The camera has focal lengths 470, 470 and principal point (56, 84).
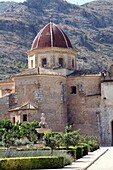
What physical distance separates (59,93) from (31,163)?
29741 millimetres

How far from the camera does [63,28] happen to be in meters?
166

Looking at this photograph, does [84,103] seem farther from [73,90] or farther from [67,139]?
[67,139]

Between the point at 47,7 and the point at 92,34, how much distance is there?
3214 cm

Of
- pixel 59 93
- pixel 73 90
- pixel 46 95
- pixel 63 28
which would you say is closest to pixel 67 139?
pixel 46 95

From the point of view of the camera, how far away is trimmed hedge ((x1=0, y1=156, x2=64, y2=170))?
71.9 feet

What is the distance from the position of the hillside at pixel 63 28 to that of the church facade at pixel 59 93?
51267 millimetres

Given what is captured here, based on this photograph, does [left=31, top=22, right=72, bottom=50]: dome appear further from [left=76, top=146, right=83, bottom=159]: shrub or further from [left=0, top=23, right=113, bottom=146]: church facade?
[left=76, top=146, right=83, bottom=159]: shrub

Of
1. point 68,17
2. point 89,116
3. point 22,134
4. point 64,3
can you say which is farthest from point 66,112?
point 64,3

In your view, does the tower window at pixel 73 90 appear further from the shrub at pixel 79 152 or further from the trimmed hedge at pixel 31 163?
the trimmed hedge at pixel 31 163

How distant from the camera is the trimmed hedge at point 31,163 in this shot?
71.9ft

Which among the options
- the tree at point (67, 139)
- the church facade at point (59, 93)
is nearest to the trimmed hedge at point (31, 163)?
the tree at point (67, 139)

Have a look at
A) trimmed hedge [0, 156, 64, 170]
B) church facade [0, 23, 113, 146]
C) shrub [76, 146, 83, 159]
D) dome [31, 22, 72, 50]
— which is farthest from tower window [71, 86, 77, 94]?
trimmed hedge [0, 156, 64, 170]

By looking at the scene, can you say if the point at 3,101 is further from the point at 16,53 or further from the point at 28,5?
the point at 28,5

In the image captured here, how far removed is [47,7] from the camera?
629 feet
